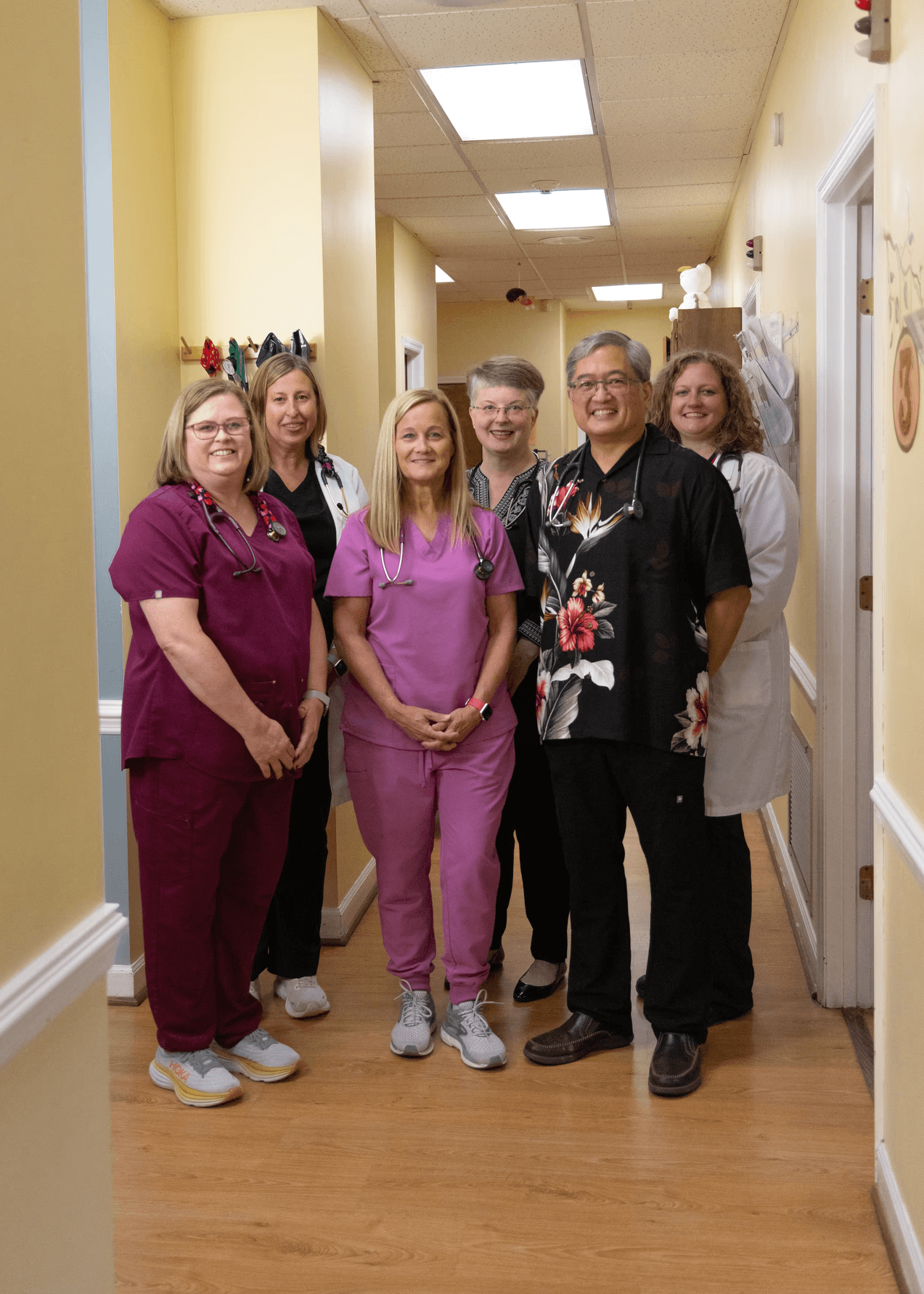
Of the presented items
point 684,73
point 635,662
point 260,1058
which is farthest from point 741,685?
point 684,73

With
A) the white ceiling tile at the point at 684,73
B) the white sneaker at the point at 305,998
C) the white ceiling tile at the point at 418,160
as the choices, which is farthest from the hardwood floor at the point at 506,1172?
the white ceiling tile at the point at 418,160

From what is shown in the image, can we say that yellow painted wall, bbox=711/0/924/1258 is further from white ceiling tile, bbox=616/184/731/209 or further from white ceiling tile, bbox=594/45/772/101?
white ceiling tile, bbox=616/184/731/209

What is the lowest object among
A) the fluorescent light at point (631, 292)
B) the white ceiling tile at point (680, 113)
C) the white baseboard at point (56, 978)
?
the white baseboard at point (56, 978)

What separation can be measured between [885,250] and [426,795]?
1.46 m

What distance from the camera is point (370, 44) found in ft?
12.0

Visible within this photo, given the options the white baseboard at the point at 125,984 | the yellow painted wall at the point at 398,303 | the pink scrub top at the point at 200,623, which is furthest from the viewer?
the yellow painted wall at the point at 398,303

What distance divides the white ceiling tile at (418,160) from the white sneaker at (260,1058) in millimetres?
3840

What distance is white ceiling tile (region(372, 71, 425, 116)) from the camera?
404cm

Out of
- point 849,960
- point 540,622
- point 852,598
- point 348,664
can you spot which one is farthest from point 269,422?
point 849,960

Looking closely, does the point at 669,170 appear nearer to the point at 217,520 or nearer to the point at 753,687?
the point at 753,687

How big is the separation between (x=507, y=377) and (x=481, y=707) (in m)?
0.81

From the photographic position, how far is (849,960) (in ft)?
9.32

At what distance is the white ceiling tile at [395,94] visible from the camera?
404 cm

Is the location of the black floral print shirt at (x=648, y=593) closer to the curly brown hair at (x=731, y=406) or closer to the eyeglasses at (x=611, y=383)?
the eyeglasses at (x=611, y=383)
